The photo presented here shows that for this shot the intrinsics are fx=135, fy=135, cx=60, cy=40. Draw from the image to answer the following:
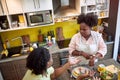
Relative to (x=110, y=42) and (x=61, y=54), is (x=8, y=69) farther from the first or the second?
(x=110, y=42)

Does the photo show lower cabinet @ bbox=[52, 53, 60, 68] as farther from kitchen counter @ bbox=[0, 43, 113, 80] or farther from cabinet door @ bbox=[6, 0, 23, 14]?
cabinet door @ bbox=[6, 0, 23, 14]

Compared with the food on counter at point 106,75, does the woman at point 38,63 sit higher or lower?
higher

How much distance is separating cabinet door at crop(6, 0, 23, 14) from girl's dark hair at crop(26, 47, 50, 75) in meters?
1.47

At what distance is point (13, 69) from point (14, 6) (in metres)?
1.22

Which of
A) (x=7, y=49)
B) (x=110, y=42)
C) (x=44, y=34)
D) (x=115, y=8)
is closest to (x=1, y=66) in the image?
(x=7, y=49)

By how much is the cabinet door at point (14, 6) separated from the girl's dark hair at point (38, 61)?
1.47 m

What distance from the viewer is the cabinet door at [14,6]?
2432 millimetres

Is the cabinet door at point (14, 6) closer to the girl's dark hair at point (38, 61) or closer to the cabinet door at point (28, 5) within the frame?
the cabinet door at point (28, 5)

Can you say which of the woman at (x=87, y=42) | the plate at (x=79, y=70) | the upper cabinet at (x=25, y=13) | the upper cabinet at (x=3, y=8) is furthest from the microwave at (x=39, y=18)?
the plate at (x=79, y=70)

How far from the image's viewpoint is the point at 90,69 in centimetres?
167

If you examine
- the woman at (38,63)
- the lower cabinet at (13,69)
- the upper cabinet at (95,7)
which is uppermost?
the upper cabinet at (95,7)

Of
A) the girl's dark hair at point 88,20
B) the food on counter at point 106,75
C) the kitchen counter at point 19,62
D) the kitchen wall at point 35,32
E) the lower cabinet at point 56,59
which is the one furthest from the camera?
the kitchen wall at point 35,32

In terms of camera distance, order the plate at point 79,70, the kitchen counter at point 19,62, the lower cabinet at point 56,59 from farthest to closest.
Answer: the lower cabinet at point 56,59 < the kitchen counter at point 19,62 < the plate at point 79,70

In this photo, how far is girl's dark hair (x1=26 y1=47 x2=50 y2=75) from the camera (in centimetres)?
125
